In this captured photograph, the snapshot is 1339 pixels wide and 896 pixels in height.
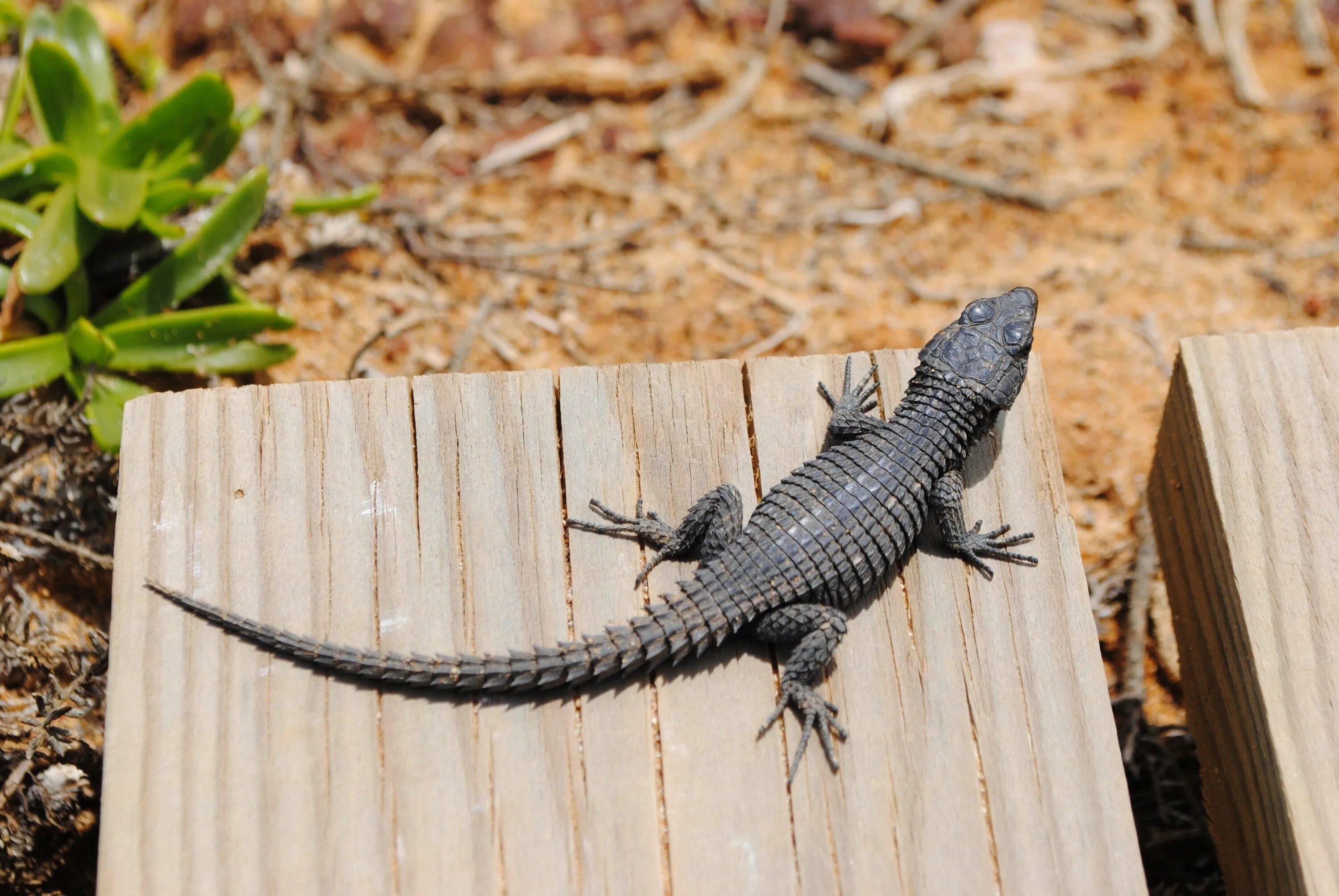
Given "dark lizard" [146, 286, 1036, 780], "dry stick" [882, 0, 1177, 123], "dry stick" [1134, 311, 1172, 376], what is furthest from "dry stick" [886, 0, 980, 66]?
"dark lizard" [146, 286, 1036, 780]

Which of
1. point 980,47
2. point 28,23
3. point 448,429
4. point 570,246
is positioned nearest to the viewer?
point 448,429

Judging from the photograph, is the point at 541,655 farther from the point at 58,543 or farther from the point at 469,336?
the point at 469,336

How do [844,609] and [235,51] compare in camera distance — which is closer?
[844,609]

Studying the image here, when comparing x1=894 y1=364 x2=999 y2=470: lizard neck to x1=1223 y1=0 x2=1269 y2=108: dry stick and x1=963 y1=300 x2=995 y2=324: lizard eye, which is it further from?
x1=1223 y1=0 x2=1269 y2=108: dry stick

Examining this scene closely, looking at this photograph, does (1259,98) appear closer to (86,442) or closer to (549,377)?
(549,377)

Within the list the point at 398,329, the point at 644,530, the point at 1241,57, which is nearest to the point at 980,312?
the point at 644,530

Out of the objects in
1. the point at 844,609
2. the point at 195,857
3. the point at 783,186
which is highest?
the point at 783,186

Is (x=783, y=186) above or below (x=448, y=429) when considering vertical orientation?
above

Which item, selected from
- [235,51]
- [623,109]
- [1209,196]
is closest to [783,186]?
[623,109]

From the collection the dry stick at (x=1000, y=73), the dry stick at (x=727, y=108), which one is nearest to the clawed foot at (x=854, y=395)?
the dry stick at (x=727, y=108)
